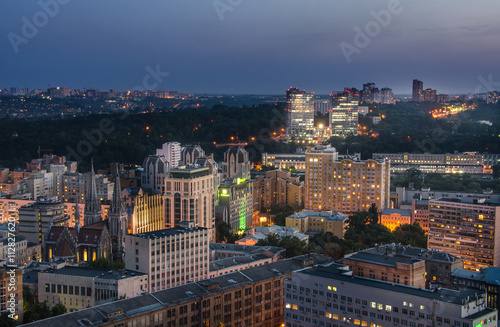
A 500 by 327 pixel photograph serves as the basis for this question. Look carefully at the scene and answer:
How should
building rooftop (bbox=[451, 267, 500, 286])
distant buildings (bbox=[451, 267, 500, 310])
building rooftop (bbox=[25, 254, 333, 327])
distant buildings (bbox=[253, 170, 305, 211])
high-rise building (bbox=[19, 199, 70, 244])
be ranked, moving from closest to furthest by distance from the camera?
building rooftop (bbox=[25, 254, 333, 327])
distant buildings (bbox=[451, 267, 500, 310])
building rooftop (bbox=[451, 267, 500, 286])
high-rise building (bbox=[19, 199, 70, 244])
distant buildings (bbox=[253, 170, 305, 211])

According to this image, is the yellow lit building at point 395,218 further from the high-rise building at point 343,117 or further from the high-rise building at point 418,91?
the high-rise building at point 418,91

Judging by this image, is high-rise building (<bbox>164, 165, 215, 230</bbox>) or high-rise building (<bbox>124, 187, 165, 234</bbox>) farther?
high-rise building (<bbox>124, 187, 165, 234</bbox>)

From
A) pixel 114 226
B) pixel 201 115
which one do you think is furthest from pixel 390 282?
pixel 201 115

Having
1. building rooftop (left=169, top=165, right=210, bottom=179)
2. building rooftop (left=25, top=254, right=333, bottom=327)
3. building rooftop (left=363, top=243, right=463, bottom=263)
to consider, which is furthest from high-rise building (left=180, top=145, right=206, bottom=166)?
building rooftop (left=363, top=243, right=463, bottom=263)

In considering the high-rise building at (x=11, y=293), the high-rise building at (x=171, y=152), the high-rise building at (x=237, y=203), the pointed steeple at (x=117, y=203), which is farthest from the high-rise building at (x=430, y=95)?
the high-rise building at (x=11, y=293)

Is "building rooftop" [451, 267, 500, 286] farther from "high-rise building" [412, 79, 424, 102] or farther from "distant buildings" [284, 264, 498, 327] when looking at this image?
"high-rise building" [412, 79, 424, 102]

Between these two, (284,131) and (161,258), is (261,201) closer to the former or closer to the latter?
(161,258)

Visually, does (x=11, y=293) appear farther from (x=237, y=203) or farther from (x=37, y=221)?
(x=237, y=203)

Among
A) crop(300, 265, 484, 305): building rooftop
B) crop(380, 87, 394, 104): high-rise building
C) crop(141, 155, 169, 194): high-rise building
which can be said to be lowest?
crop(300, 265, 484, 305): building rooftop

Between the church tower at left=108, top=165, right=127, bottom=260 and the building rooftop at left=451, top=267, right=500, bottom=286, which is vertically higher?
the church tower at left=108, top=165, right=127, bottom=260
